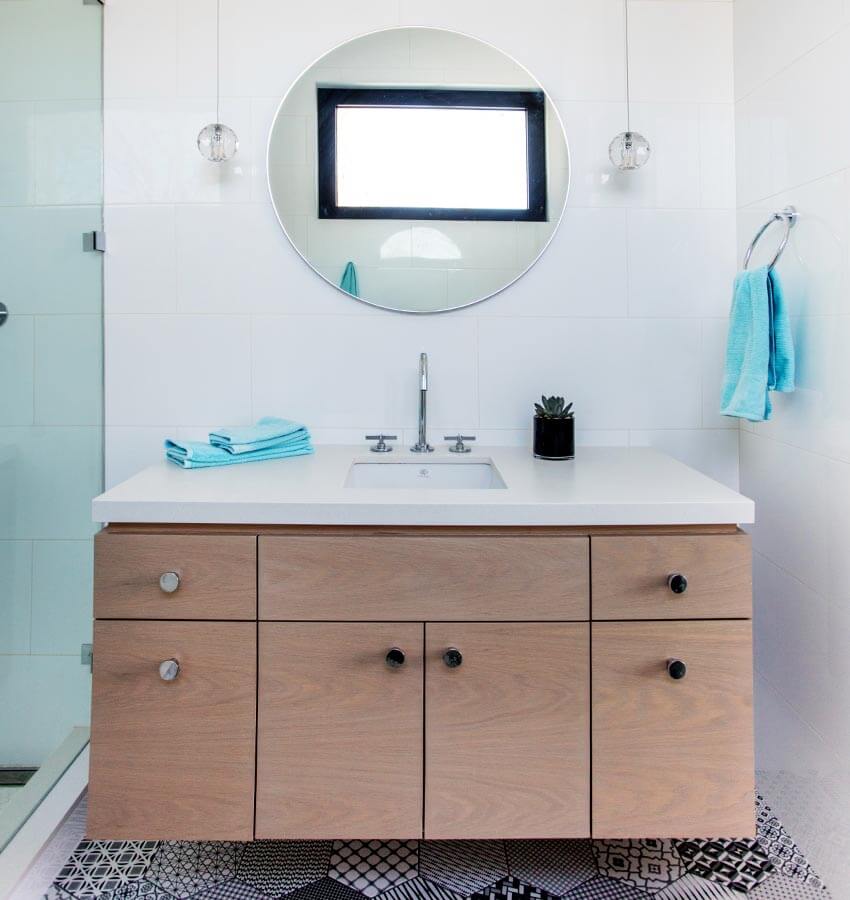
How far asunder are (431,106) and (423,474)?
0.96m

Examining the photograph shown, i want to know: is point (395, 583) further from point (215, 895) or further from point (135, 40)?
point (135, 40)

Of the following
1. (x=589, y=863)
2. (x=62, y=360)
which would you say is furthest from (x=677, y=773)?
(x=62, y=360)

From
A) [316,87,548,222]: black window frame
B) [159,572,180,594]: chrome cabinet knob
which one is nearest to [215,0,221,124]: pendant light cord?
[316,87,548,222]: black window frame

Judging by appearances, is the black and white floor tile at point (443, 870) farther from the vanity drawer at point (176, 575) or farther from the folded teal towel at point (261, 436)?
the folded teal towel at point (261, 436)

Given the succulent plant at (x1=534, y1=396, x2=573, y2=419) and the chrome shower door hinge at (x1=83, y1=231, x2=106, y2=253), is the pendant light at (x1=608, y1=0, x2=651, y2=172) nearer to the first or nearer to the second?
the succulent plant at (x1=534, y1=396, x2=573, y2=419)

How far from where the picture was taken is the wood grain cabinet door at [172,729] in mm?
1281

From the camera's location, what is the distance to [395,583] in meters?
1.28

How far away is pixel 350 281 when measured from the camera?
1.87 meters

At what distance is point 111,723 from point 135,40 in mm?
1675

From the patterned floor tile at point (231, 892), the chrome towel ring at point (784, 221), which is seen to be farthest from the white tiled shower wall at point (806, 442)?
the patterned floor tile at point (231, 892)

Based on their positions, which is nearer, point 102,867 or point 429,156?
point 102,867

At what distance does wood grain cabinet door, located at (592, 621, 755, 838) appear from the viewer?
1278mm

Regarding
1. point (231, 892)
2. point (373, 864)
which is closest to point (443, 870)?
point (373, 864)

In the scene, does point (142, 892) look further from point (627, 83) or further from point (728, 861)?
point (627, 83)
